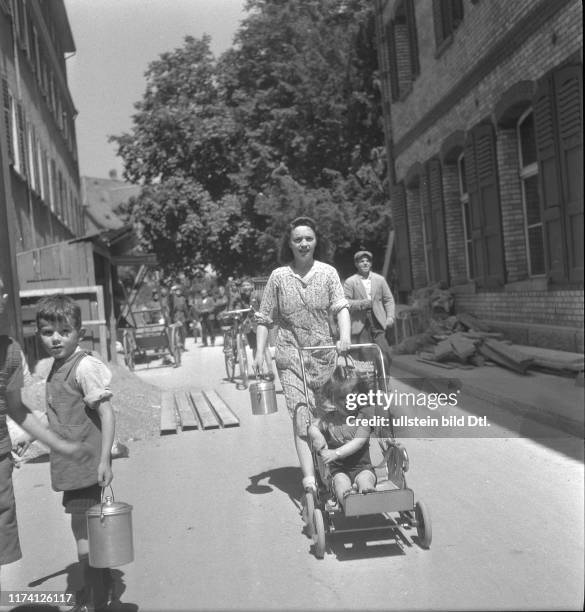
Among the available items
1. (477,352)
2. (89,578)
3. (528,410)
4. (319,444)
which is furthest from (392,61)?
(89,578)

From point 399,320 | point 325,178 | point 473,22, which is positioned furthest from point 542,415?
point 325,178

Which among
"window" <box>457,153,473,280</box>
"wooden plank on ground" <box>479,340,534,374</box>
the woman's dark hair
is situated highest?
"window" <box>457,153,473,280</box>

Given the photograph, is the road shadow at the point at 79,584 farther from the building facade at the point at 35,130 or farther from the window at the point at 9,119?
the window at the point at 9,119

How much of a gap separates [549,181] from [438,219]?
5.90m

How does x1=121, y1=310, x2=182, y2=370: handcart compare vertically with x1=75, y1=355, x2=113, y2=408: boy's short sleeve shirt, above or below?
below

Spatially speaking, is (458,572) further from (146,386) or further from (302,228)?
(146,386)

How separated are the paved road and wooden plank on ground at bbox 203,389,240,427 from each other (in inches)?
60.3

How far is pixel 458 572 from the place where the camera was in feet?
13.0

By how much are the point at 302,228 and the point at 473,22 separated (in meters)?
9.84

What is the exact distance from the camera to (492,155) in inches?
519

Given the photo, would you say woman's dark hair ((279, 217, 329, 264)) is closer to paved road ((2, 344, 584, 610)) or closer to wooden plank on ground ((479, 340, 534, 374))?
paved road ((2, 344, 584, 610))

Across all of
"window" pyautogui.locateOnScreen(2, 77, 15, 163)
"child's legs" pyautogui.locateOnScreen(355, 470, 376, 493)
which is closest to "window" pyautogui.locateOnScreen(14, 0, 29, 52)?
"window" pyautogui.locateOnScreen(2, 77, 15, 163)

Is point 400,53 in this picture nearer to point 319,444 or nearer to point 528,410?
point 528,410

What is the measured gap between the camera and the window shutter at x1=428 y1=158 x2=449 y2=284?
16.4 m
